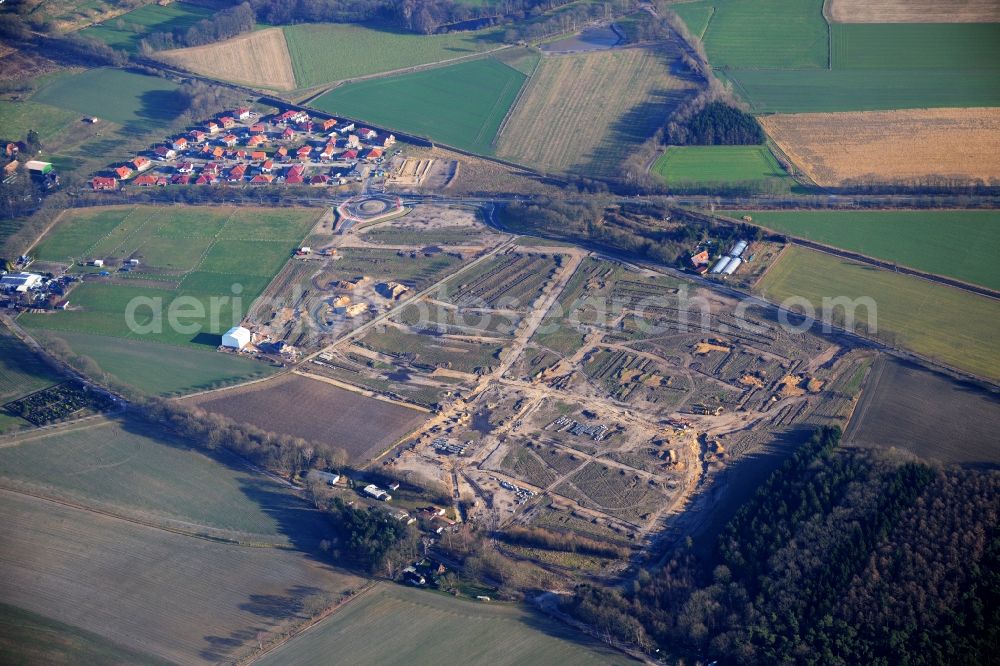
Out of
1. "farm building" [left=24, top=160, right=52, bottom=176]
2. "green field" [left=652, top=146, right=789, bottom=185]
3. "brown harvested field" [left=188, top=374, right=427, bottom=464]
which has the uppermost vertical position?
"green field" [left=652, top=146, right=789, bottom=185]

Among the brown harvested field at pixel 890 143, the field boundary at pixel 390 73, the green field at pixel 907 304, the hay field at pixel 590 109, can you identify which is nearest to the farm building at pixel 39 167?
the field boundary at pixel 390 73

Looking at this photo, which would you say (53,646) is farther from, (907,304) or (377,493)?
(907,304)

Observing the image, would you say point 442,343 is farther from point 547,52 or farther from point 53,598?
point 547,52

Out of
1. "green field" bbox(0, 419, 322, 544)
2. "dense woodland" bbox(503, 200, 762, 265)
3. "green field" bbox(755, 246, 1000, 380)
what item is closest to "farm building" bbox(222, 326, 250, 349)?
"green field" bbox(0, 419, 322, 544)

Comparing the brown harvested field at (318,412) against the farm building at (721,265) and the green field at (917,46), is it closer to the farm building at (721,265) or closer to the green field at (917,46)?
the farm building at (721,265)

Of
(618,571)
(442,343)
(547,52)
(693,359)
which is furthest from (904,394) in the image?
(547,52)

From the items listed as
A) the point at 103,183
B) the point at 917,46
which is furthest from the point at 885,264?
the point at 103,183

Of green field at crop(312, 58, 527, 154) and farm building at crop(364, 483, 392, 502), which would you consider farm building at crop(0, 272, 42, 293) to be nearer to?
green field at crop(312, 58, 527, 154)
